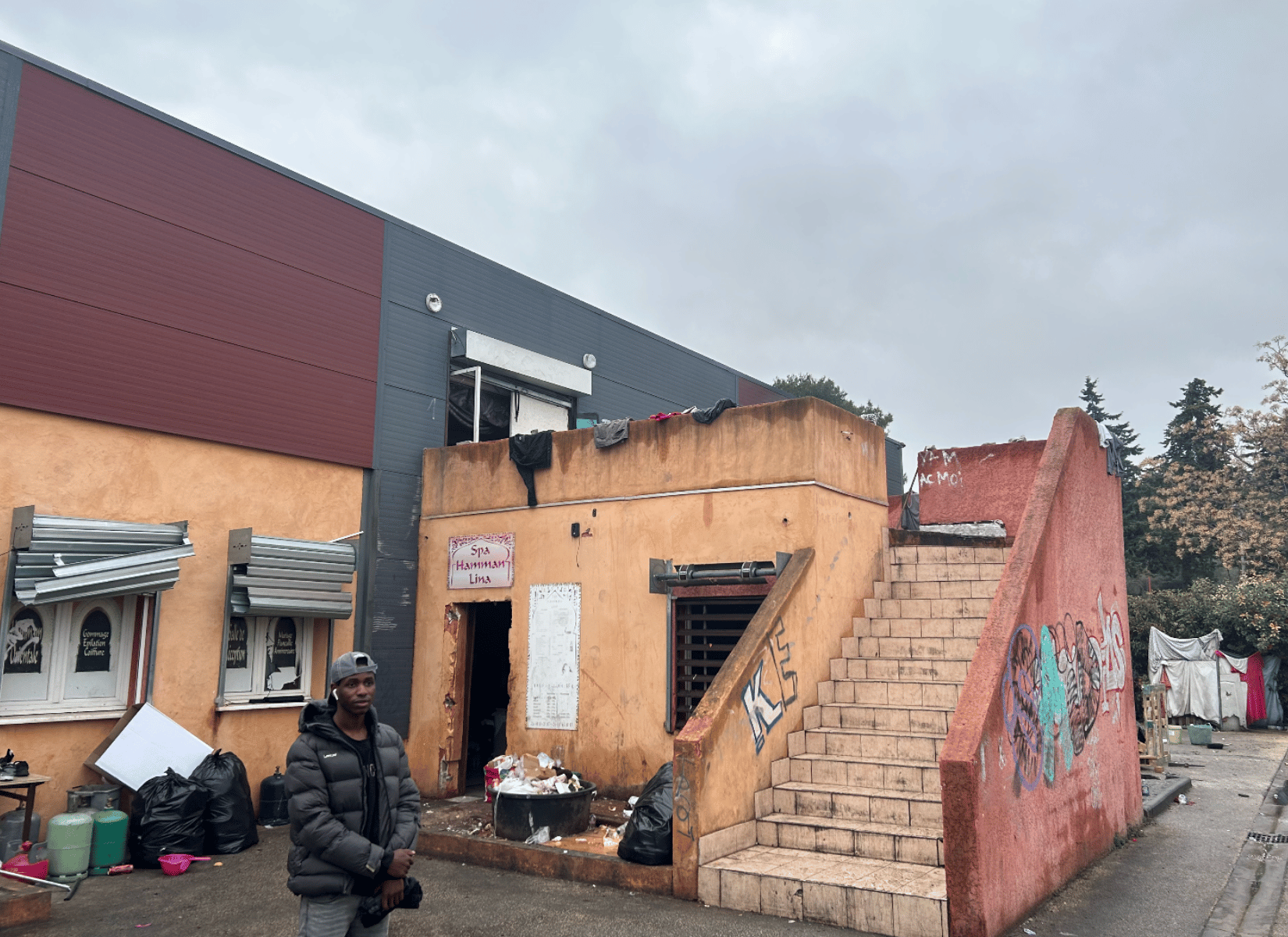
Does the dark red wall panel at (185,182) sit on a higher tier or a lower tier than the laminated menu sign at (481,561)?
higher

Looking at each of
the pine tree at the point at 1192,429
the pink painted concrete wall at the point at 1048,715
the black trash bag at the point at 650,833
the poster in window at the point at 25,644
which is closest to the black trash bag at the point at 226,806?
the poster in window at the point at 25,644

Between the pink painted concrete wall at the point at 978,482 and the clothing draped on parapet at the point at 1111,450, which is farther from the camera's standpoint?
the pink painted concrete wall at the point at 978,482

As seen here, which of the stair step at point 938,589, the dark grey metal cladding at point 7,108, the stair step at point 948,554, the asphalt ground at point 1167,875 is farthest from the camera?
the stair step at point 948,554

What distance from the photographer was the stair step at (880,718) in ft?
25.5

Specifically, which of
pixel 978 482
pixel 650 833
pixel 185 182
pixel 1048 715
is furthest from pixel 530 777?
pixel 978 482

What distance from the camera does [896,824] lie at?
22.8 ft

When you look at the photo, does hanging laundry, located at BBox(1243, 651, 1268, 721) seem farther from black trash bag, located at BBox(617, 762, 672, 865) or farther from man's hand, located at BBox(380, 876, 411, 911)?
man's hand, located at BBox(380, 876, 411, 911)

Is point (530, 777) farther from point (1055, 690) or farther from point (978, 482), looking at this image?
point (978, 482)

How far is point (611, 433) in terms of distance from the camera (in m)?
10.3

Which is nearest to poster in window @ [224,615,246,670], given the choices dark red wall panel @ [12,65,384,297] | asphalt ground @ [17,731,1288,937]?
asphalt ground @ [17,731,1288,937]

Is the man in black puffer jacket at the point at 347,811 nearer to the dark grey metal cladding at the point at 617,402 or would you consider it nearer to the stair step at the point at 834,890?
the stair step at the point at 834,890

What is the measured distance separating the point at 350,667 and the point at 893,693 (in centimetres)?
595

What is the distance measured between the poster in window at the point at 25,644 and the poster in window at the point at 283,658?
232 cm

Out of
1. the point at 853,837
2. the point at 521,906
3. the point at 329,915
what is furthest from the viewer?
the point at 853,837
